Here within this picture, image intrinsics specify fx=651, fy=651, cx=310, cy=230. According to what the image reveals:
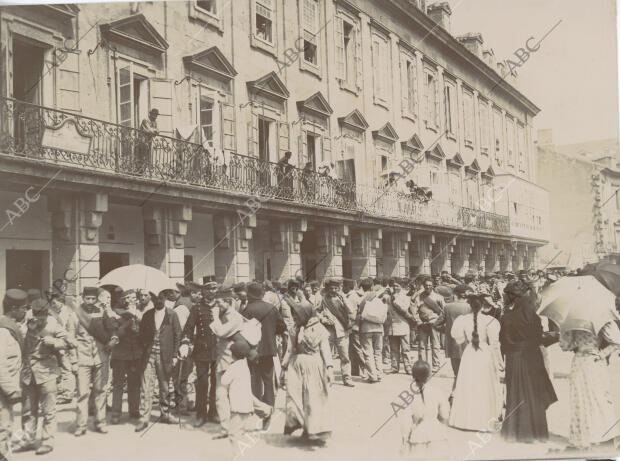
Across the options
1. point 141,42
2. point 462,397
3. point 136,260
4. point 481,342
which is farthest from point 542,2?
point 136,260

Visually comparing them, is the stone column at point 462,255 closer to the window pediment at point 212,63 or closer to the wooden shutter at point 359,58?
the wooden shutter at point 359,58

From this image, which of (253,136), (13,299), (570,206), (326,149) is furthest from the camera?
(326,149)

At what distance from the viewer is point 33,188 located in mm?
9867

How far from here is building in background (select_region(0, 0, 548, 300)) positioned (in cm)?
1066

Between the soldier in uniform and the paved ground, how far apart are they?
23cm

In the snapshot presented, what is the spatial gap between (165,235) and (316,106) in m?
5.57

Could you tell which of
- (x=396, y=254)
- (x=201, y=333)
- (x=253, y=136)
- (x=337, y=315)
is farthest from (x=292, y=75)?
(x=201, y=333)

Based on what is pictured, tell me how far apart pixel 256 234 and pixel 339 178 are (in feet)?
9.58

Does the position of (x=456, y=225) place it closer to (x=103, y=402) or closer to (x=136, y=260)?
(x=136, y=260)

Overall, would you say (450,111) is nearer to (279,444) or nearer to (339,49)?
(339,49)

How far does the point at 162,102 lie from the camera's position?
12.6 m

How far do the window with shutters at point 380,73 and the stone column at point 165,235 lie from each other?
6863 mm

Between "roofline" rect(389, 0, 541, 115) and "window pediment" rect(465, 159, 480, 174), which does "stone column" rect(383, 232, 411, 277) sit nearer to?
"window pediment" rect(465, 159, 480, 174)

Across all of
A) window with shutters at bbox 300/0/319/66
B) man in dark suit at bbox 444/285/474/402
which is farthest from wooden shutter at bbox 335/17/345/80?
man in dark suit at bbox 444/285/474/402
